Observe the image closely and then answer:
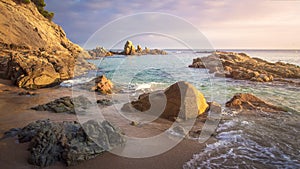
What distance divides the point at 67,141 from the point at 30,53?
15009 mm

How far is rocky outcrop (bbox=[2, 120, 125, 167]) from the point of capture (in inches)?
139

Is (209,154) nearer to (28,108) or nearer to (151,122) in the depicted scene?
(151,122)

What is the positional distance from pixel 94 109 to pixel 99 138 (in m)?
3.34

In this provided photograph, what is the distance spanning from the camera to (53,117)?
19.3ft

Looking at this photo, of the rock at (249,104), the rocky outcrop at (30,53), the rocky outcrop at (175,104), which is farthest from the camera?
the rocky outcrop at (30,53)

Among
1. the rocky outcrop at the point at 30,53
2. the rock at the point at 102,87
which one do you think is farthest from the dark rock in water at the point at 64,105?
the rocky outcrop at the point at 30,53

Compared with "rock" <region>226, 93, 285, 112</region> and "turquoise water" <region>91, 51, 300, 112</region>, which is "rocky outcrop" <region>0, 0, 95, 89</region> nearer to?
"turquoise water" <region>91, 51, 300, 112</region>

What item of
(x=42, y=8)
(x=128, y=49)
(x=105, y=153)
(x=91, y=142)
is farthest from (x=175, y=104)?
(x=128, y=49)

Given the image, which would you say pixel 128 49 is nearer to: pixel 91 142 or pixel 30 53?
pixel 30 53

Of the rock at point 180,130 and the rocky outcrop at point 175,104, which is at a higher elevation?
the rocky outcrop at point 175,104

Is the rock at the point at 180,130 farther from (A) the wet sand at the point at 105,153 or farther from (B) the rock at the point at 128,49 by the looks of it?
(B) the rock at the point at 128,49

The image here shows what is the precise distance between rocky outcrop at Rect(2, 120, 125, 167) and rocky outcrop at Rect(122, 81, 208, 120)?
271cm

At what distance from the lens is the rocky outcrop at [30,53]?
11.7 m

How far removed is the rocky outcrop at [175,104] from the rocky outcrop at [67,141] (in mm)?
2710
